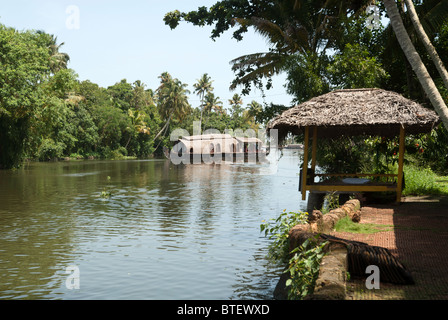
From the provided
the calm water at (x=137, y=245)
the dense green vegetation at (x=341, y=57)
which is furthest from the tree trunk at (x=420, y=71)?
the dense green vegetation at (x=341, y=57)

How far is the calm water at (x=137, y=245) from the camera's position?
815 cm

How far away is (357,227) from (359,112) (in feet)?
15.5

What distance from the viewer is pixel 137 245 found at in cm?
1138

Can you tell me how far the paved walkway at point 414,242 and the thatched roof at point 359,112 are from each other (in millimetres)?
2257

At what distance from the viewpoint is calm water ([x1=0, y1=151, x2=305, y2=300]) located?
8.15 m

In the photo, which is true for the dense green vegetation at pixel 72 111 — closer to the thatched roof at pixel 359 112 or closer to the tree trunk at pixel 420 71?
the thatched roof at pixel 359 112

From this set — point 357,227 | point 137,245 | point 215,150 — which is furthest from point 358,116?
point 215,150

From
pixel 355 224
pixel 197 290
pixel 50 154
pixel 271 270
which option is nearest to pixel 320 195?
pixel 355 224

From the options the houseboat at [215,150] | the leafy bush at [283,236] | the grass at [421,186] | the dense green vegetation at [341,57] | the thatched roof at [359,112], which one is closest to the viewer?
the leafy bush at [283,236]

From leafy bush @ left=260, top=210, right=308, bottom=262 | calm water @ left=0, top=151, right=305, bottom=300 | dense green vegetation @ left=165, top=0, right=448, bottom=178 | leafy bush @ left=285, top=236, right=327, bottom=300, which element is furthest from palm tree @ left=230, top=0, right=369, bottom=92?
leafy bush @ left=285, top=236, right=327, bottom=300

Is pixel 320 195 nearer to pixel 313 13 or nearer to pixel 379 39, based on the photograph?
pixel 379 39

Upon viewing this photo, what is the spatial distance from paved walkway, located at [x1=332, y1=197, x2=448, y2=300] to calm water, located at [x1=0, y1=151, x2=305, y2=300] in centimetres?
220

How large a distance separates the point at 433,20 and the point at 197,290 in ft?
41.3
